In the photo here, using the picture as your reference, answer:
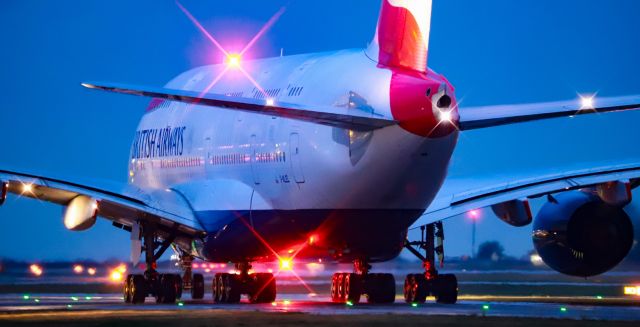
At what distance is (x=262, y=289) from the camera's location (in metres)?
35.7

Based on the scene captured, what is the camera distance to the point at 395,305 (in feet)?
106

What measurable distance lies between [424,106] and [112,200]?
857 centimetres

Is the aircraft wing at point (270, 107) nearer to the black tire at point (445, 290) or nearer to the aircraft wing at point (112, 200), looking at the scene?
the aircraft wing at point (112, 200)

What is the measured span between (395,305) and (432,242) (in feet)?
8.35

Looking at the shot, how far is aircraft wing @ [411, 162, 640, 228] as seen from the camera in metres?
32.2

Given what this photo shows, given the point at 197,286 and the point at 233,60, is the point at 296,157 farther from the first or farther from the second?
the point at 197,286

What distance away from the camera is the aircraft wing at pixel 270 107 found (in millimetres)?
26844

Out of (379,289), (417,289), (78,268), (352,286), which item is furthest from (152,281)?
(78,268)

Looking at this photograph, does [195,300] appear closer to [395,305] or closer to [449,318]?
[395,305]

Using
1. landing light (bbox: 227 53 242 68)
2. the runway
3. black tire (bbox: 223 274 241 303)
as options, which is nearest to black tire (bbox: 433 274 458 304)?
the runway

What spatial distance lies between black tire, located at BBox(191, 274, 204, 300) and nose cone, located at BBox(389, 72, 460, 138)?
40.6 ft

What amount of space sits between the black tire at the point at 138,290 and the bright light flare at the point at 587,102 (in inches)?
485

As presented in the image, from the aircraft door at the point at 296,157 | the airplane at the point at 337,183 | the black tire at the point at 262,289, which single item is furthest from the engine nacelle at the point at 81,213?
the aircraft door at the point at 296,157

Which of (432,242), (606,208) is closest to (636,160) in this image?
(606,208)
